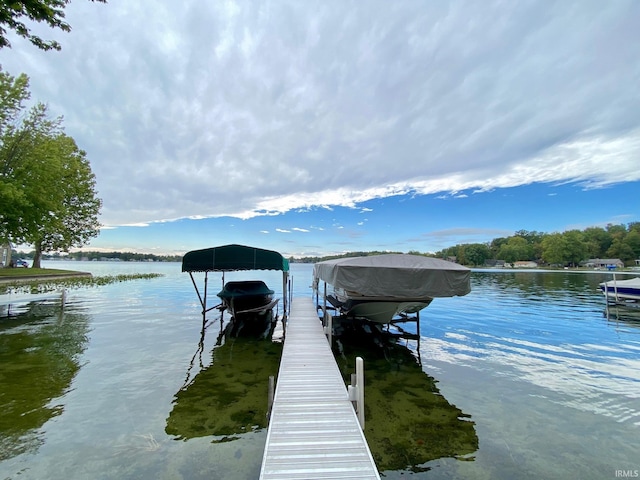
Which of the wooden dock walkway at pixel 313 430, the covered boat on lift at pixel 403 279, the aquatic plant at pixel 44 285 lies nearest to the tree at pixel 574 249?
the covered boat on lift at pixel 403 279

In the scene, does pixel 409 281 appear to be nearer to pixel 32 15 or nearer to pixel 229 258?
pixel 229 258

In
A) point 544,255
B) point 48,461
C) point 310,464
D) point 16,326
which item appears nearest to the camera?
point 310,464

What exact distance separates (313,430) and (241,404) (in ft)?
9.94

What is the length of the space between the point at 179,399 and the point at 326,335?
203 inches

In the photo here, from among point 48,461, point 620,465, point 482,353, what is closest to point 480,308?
point 482,353

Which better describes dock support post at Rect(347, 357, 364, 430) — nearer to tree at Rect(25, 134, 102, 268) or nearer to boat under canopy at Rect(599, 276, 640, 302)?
boat under canopy at Rect(599, 276, 640, 302)

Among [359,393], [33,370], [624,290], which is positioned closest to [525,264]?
[624,290]

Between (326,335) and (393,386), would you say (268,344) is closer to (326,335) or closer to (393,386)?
(326,335)

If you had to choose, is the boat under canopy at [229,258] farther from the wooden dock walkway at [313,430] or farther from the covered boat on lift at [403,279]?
the wooden dock walkway at [313,430]

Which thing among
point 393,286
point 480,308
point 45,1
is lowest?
point 480,308

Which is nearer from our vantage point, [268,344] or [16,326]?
[268,344]

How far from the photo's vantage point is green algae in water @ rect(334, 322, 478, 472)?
5.12 m

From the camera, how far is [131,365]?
934 centimetres

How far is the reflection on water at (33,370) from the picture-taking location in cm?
556
